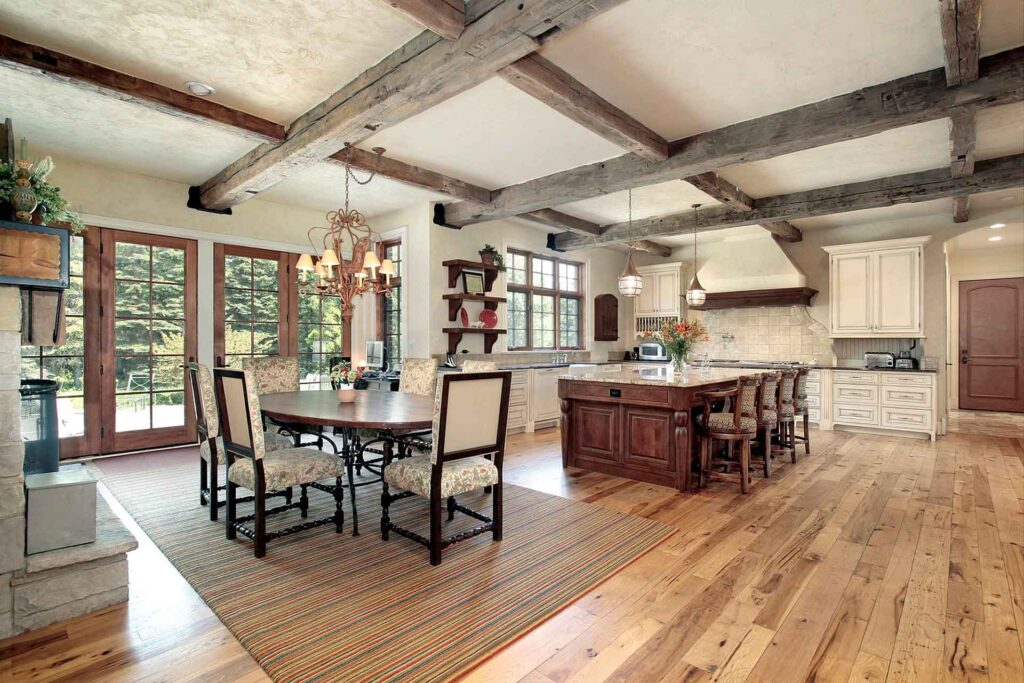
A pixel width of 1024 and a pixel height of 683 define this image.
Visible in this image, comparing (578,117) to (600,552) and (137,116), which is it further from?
(137,116)

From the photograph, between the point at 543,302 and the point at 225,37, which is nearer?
the point at 225,37

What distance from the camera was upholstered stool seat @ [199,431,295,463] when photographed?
3357 millimetres

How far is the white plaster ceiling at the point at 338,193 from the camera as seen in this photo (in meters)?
5.03

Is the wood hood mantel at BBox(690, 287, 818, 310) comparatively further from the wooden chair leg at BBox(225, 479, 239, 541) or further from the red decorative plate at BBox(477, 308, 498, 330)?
the wooden chair leg at BBox(225, 479, 239, 541)

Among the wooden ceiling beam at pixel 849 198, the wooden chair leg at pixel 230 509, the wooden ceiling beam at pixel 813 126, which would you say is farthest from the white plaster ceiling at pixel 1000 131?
the wooden chair leg at pixel 230 509

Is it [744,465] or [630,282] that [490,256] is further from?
[744,465]

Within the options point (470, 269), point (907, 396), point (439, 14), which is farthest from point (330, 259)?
point (907, 396)

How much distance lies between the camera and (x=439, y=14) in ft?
7.61

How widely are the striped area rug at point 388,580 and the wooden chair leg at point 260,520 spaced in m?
0.05

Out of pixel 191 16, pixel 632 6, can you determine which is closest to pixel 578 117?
pixel 632 6

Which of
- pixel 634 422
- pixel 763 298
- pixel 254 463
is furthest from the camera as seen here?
pixel 763 298

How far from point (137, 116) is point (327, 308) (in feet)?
10.1

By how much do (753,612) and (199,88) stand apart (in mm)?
4267

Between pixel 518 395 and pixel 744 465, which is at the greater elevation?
pixel 518 395
